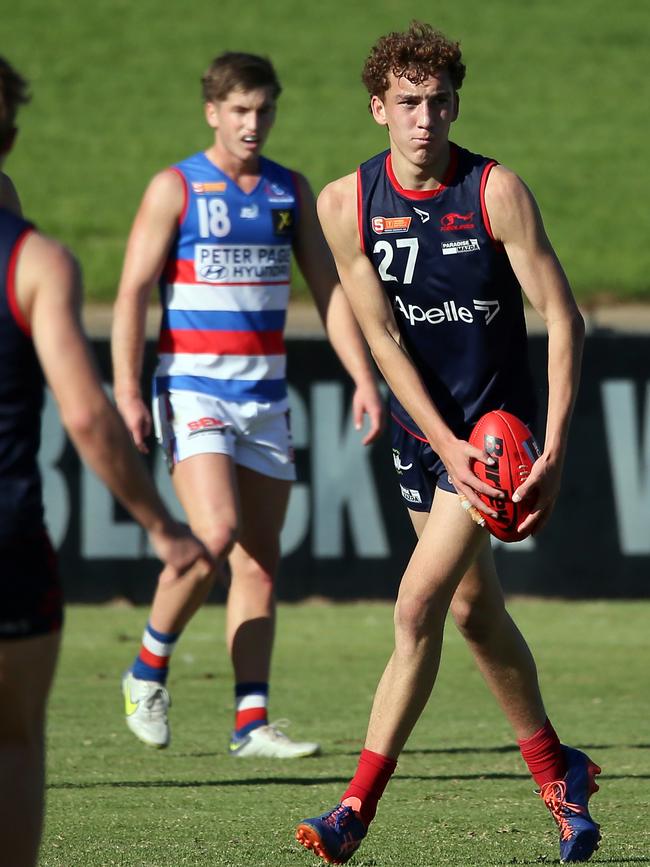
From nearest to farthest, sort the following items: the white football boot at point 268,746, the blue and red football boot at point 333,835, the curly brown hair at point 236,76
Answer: the blue and red football boot at point 333,835 < the white football boot at point 268,746 < the curly brown hair at point 236,76

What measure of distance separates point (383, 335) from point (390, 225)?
33 centimetres

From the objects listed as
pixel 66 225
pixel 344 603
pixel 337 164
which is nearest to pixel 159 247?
pixel 344 603

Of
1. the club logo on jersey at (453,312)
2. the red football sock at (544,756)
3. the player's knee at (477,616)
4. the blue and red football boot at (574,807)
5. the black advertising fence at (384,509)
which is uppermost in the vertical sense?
the club logo on jersey at (453,312)

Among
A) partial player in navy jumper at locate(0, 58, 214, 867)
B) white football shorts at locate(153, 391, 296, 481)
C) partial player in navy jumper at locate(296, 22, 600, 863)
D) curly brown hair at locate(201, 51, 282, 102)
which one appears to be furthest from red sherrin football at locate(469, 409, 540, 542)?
curly brown hair at locate(201, 51, 282, 102)

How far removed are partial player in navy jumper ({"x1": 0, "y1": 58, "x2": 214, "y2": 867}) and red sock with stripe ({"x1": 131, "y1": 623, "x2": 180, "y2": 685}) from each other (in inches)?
114

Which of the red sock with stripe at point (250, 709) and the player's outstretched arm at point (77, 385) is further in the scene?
the red sock with stripe at point (250, 709)

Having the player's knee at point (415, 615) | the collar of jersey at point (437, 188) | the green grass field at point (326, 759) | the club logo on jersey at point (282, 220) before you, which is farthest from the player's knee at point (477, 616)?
the club logo on jersey at point (282, 220)

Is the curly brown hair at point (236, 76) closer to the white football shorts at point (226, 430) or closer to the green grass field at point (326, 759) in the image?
the white football shorts at point (226, 430)

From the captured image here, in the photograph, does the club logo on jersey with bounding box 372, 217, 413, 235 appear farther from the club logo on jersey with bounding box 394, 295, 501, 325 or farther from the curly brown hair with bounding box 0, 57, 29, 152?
the curly brown hair with bounding box 0, 57, 29, 152

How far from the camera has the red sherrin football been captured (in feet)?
15.6

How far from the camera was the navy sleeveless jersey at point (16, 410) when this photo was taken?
335 cm

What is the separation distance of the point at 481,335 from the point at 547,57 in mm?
26229

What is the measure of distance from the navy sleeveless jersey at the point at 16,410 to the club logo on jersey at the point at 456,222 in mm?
1756

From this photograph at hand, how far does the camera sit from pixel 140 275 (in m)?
6.64
